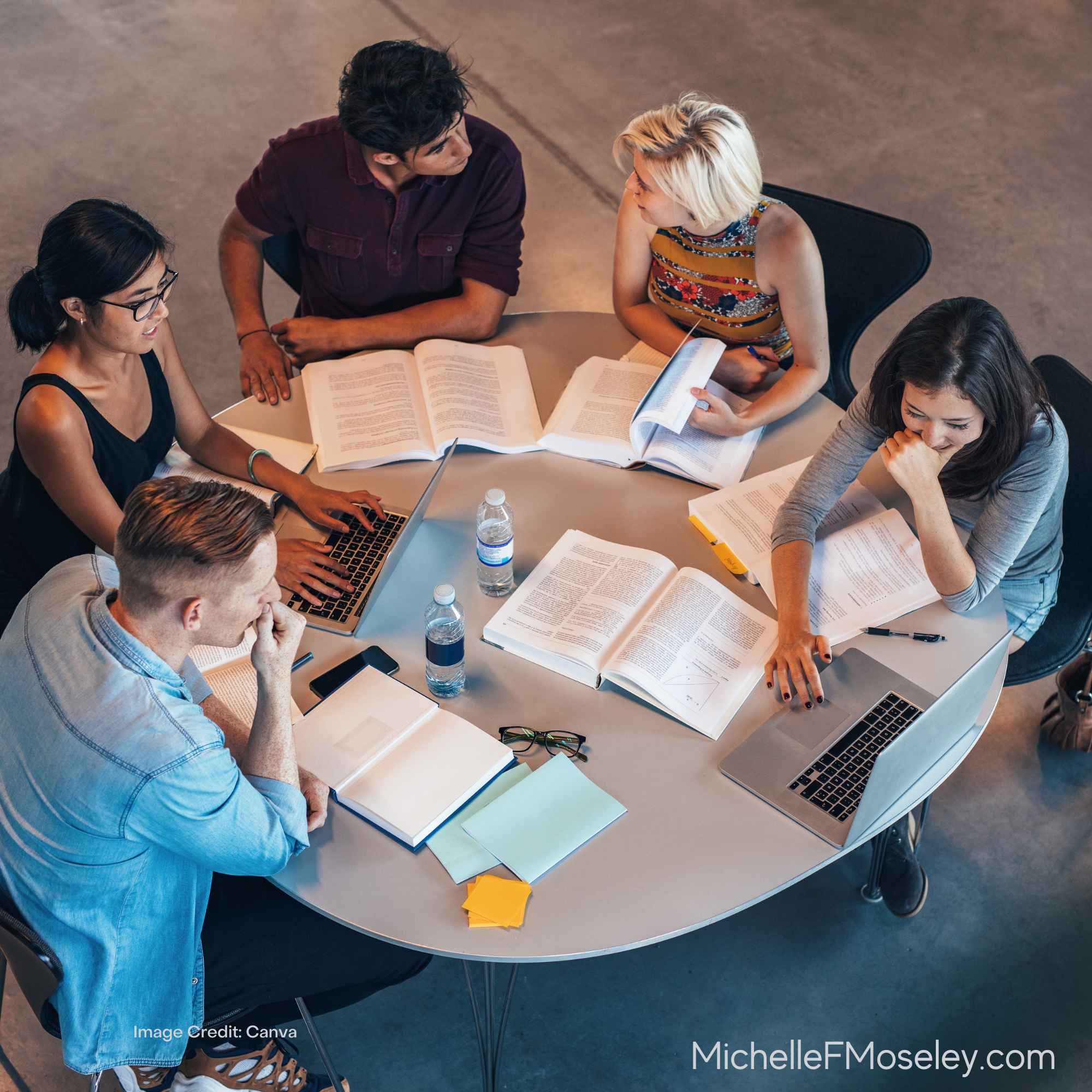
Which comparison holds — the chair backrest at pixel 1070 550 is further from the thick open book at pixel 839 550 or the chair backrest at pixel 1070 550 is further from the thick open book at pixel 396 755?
the thick open book at pixel 396 755

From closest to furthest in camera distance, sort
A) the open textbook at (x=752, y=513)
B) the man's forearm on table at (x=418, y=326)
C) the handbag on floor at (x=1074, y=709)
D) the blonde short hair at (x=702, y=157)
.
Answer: the open textbook at (x=752, y=513), the blonde short hair at (x=702, y=157), the man's forearm on table at (x=418, y=326), the handbag on floor at (x=1074, y=709)

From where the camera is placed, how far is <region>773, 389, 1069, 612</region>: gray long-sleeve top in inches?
83.0

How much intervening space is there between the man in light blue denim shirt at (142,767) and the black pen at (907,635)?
3.58 ft

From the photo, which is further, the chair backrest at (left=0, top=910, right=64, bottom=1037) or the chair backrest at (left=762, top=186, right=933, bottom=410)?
the chair backrest at (left=762, top=186, right=933, bottom=410)

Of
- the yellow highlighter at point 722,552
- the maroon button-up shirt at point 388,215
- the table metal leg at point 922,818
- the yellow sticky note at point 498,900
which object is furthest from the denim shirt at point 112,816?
the table metal leg at point 922,818

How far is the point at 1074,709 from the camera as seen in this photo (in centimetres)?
289

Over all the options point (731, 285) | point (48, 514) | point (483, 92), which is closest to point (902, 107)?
point (483, 92)

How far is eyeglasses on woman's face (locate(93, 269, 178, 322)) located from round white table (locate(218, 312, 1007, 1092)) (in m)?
0.41

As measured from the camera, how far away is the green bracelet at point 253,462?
2383 millimetres

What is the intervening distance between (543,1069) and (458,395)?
1.53m

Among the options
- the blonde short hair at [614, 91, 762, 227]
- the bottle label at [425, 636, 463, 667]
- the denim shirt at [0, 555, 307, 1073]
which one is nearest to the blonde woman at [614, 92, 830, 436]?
the blonde short hair at [614, 91, 762, 227]

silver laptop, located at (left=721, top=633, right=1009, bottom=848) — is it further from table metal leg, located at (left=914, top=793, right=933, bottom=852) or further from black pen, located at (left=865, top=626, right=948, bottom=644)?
table metal leg, located at (left=914, top=793, right=933, bottom=852)

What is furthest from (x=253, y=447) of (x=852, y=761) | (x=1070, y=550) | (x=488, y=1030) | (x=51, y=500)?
(x=1070, y=550)

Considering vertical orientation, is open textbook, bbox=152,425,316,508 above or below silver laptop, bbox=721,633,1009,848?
below
